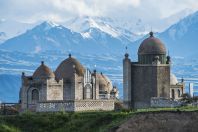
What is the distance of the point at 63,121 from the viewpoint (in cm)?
5956

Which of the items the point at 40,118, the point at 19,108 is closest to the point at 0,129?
the point at 40,118

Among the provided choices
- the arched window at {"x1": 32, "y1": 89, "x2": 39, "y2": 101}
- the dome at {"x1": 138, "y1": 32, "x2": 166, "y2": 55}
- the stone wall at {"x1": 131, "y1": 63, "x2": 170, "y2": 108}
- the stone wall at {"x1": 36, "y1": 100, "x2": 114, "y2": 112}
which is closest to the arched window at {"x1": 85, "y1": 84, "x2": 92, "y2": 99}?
the stone wall at {"x1": 131, "y1": 63, "x2": 170, "y2": 108}

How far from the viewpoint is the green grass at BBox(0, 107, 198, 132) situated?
5653 cm

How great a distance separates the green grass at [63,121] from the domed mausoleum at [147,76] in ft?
56.0

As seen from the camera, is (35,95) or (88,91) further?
(88,91)

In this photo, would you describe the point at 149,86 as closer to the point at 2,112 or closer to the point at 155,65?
the point at 155,65

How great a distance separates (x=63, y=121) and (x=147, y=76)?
1923 cm

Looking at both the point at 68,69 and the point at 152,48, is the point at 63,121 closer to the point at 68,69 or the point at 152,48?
the point at 68,69

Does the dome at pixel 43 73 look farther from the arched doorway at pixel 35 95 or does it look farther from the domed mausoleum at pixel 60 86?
the arched doorway at pixel 35 95

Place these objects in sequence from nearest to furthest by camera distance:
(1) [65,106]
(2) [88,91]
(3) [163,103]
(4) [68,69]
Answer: (1) [65,106], (3) [163,103], (4) [68,69], (2) [88,91]

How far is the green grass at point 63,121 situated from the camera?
56531 mm

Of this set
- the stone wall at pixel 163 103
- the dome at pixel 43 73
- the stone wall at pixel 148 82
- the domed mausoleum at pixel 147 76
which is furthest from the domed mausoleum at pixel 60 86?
the stone wall at pixel 163 103

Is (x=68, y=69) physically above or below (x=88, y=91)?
above

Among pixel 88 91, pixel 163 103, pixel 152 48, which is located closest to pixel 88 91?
pixel 88 91
